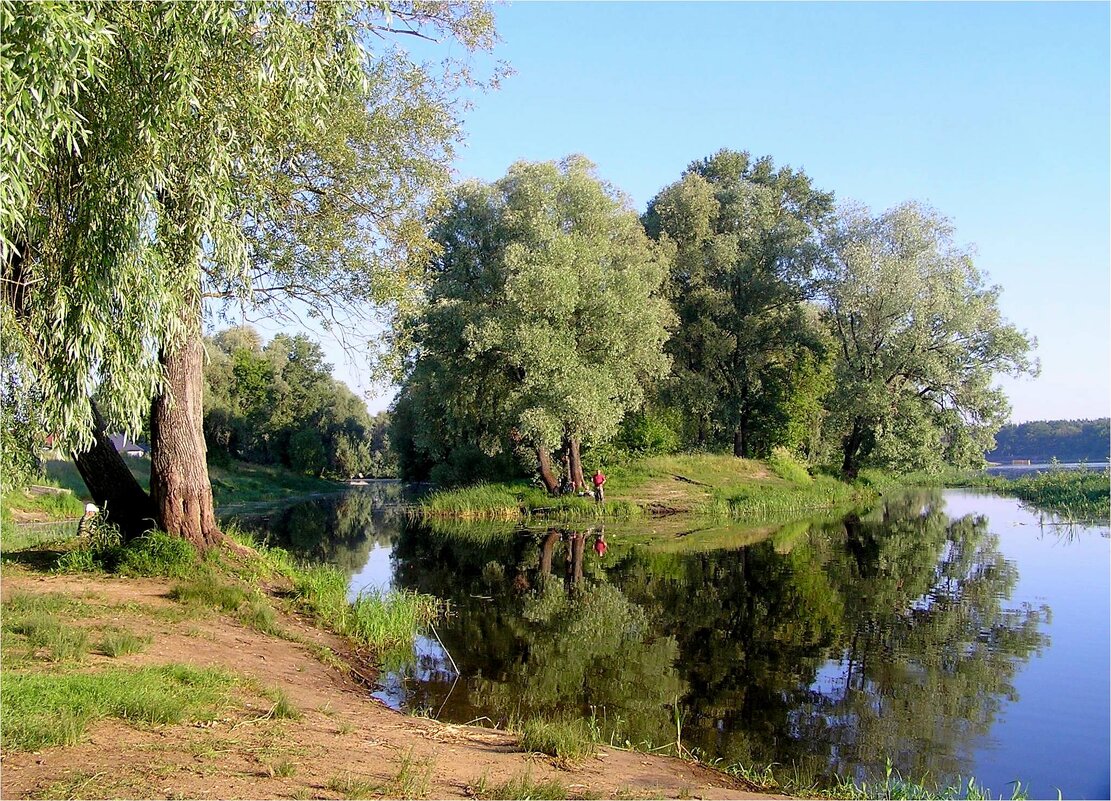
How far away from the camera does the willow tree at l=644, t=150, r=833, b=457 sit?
40.8 metres

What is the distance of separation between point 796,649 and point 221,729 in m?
8.38

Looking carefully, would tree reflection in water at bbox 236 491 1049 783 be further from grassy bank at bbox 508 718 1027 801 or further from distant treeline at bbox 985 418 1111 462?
distant treeline at bbox 985 418 1111 462

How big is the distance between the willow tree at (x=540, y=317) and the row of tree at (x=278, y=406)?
102 feet

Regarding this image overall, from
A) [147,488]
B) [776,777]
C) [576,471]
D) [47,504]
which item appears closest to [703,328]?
[576,471]

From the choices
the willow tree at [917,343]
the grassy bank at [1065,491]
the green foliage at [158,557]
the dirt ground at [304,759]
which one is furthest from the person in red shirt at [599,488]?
the dirt ground at [304,759]

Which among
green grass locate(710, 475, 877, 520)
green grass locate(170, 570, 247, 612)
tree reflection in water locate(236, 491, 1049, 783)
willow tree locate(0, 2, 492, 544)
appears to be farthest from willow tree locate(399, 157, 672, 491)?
willow tree locate(0, 2, 492, 544)

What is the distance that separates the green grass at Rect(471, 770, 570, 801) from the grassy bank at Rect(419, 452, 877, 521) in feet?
81.8

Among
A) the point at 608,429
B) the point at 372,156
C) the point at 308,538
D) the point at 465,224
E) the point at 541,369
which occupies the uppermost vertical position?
the point at 465,224

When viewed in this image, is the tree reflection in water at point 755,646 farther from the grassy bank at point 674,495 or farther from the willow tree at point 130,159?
the grassy bank at point 674,495

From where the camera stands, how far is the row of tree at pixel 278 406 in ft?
207

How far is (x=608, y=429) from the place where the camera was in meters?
30.6

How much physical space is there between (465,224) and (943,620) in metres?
25.4

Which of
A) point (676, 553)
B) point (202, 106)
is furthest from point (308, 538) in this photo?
point (202, 106)

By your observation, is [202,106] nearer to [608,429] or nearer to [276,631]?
[276,631]
